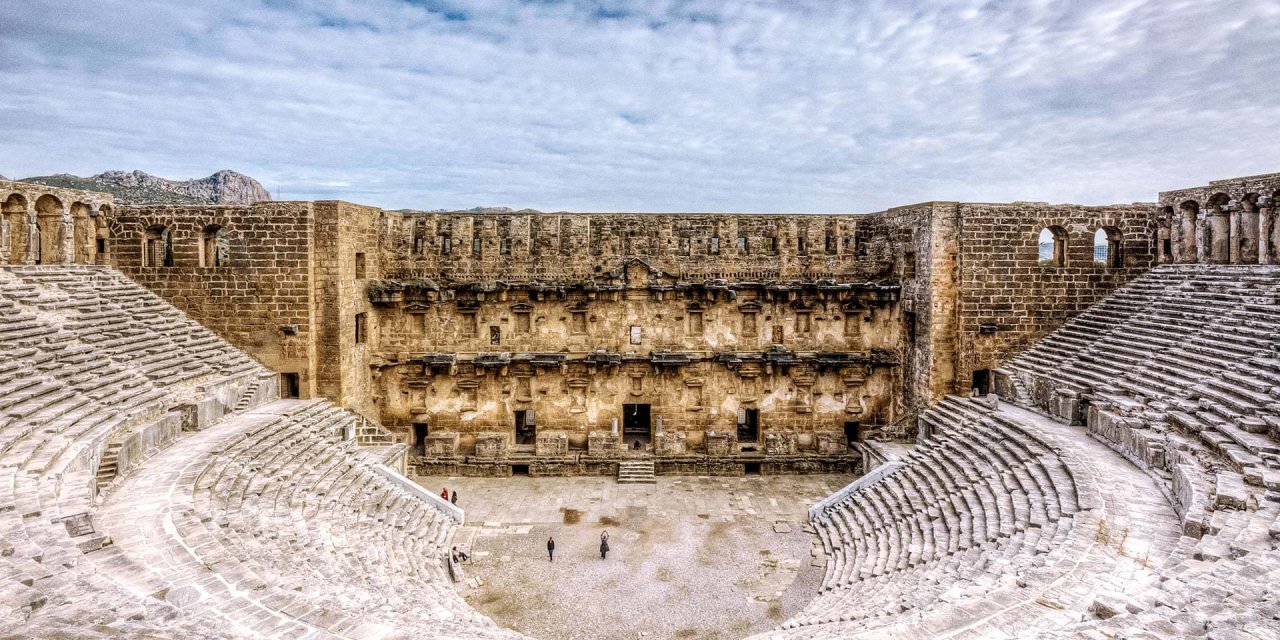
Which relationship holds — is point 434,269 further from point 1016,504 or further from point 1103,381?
point 1103,381

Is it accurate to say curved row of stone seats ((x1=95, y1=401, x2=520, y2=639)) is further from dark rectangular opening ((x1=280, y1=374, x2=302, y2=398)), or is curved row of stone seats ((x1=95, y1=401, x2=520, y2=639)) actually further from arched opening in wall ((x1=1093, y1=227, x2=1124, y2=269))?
arched opening in wall ((x1=1093, y1=227, x2=1124, y2=269))

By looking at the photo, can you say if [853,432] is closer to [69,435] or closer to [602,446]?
[602,446]

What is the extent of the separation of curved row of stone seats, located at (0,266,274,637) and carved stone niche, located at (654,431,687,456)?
11.4 m

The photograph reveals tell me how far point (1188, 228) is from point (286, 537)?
2300 cm

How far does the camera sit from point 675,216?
20.8 m

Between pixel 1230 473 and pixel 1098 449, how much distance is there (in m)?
3.34

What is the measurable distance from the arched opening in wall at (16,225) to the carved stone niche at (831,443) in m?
21.9

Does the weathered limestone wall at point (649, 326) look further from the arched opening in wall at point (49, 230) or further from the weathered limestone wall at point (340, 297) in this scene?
the arched opening in wall at point (49, 230)

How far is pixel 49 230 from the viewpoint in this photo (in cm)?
1680

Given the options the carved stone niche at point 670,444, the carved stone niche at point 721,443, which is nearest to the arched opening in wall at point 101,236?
the carved stone niche at point 670,444

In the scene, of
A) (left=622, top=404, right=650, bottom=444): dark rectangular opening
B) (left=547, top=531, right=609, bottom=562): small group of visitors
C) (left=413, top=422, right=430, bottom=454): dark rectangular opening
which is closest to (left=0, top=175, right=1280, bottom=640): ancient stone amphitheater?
(left=413, top=422, right=430, bottom=454): dark rectangular opening

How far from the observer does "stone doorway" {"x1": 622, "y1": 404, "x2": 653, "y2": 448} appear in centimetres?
2191

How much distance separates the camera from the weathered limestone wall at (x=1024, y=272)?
19.0 m

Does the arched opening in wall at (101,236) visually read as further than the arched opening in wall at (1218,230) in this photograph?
Yes
